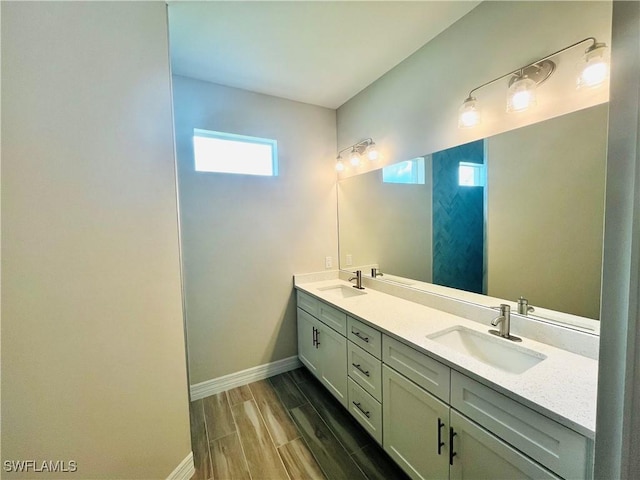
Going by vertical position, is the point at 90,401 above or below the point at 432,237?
below

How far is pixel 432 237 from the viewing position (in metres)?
1.94

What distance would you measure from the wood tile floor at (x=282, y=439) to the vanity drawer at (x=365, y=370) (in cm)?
40

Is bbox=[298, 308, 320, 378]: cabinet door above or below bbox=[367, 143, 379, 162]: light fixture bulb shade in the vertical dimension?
below

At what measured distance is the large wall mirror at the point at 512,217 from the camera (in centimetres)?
114

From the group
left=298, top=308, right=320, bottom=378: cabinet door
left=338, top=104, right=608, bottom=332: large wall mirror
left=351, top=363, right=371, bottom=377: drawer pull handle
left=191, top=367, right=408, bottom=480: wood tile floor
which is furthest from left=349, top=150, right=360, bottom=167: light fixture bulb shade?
left=191, top=367, right=408, bottom=480: wood tile floor

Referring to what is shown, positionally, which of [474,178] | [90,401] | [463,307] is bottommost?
[90,401]

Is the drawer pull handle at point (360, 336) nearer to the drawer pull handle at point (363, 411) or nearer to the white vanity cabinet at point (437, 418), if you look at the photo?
the white vanity cabinet at point (437, 418)

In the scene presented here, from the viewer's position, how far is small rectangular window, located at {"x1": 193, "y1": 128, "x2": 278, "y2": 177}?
219 cm

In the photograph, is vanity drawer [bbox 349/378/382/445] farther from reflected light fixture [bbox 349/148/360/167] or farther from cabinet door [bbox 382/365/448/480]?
reflected light fixture [bbox 349/148/360/167]

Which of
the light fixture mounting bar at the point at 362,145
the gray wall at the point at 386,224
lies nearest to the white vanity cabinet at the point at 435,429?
the gray wall at the point at 386,224

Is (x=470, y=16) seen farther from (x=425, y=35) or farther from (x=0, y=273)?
(x=0, y=273)

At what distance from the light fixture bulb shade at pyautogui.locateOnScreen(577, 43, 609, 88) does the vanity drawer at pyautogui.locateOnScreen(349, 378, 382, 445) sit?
1.86m

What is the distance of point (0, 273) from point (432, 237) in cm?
220

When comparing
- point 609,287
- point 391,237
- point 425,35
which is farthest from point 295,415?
point 425,35
